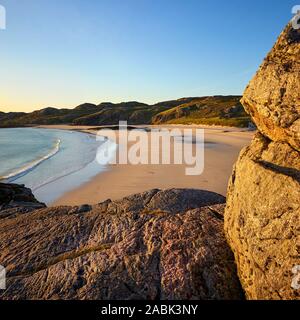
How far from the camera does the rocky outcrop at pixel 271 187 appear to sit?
3.15m

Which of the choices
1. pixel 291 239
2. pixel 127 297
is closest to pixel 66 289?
pixel 127 297

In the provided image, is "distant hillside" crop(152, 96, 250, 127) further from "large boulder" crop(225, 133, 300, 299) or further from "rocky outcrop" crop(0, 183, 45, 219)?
"large boulder" crop(225, 133, 300, 299)

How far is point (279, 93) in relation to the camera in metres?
3.85

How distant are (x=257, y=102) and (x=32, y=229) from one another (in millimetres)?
4287

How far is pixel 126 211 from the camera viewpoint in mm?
5738

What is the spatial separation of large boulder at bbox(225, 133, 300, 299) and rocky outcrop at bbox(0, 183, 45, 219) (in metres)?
5.13

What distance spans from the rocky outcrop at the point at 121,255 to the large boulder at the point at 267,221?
428 mm

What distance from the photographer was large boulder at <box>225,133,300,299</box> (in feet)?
10.2

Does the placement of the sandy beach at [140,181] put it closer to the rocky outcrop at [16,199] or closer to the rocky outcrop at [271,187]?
the rocky outcrop at [16,199]

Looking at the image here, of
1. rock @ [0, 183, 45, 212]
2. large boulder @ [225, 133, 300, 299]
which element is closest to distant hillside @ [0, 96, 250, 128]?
rock @ [0, 183, 45, 212]

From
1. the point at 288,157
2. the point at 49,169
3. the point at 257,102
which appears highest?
the point at 257,102

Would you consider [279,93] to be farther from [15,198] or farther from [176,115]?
[176,115]

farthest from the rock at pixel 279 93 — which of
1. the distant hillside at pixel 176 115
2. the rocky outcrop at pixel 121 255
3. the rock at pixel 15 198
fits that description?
the distant hillside at pixel 176 115
